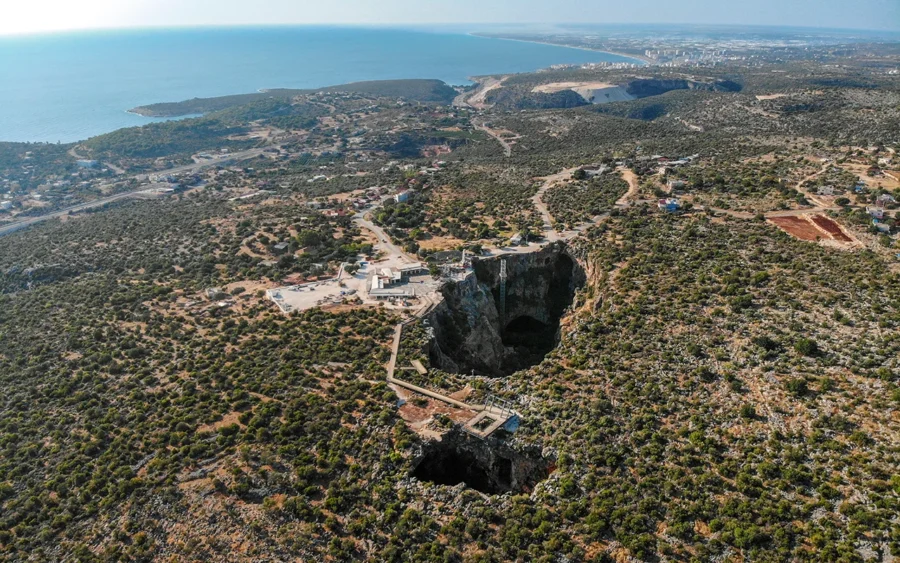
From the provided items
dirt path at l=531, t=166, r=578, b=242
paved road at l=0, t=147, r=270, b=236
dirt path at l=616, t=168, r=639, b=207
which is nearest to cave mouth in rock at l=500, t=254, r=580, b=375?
dirt path at l=531, t=166, r=578, b=242

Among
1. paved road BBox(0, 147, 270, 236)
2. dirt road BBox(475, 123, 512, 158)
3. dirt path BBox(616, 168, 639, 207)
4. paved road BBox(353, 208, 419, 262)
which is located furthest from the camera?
dirt road BBox(475, 123, 512, 158)

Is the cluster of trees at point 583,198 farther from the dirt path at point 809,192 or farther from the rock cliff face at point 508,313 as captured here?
the dirt path at point 809,192

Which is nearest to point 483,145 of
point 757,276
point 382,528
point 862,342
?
point 757,276

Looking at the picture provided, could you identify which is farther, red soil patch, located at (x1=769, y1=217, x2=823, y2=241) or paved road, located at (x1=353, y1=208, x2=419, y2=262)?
paved road, located at (x1=353, y1=208, x2=419, y2=262)

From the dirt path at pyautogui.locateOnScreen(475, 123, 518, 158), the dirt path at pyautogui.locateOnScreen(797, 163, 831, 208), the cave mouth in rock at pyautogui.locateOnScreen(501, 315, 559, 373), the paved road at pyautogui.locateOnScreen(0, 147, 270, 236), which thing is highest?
the dirt path at pyautogui.locateOnScreen(797, 163, 831, 208)

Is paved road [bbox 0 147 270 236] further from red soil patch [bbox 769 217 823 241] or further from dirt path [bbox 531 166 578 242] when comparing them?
red soil patch [bbox 769 217 823 241]

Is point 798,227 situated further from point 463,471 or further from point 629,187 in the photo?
point 463,471

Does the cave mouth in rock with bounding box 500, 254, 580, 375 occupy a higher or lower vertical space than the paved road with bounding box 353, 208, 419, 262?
lower
